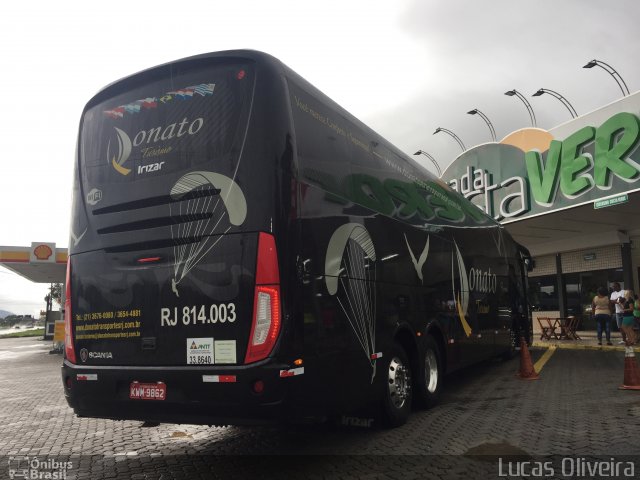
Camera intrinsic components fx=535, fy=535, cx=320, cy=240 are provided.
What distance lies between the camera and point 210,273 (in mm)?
4504

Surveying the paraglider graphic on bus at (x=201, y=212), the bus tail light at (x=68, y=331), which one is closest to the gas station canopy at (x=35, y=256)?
the bus tail light at (x=68, y=331)

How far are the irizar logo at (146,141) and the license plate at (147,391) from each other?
192cm

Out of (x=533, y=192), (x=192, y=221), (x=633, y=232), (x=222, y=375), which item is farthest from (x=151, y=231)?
(x=633, y=232)

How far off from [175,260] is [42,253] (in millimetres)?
20795

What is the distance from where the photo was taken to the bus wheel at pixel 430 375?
6.76 metres

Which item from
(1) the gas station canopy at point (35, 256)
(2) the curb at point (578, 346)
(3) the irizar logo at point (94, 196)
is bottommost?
(2) the curb at point (578, 346)

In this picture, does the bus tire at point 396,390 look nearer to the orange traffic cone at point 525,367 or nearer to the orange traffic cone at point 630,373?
the orange traffic cone at point 630,373

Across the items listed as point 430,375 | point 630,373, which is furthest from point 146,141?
point 630,373

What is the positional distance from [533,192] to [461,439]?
1311cm

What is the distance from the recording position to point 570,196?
51.0 feet

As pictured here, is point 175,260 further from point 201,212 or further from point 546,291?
point 546,291

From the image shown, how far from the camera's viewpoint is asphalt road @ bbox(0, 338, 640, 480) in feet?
15.4

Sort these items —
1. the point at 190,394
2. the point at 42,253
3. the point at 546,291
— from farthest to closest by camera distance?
the point at 546,291 < the point at 42,253 < the point at 190,394

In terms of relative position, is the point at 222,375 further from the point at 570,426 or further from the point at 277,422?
the point at 570,426
